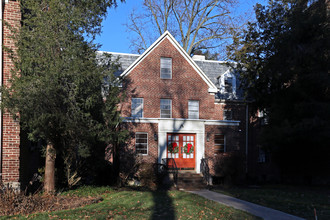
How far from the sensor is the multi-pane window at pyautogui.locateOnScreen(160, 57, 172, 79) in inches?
887

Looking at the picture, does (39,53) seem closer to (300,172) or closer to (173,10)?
(300,172)

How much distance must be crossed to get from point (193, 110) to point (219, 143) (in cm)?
267

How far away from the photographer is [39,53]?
12195 mm

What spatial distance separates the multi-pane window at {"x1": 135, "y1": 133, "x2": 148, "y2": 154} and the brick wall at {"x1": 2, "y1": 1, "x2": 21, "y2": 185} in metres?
8.82

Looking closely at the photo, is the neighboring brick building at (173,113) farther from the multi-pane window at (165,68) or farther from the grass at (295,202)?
the grass at (295,202)

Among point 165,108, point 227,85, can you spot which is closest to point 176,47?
point 165,108

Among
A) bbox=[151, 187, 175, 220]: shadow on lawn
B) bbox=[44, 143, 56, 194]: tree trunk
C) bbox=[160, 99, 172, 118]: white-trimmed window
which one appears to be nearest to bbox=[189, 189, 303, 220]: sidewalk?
bbox=[151, 187, 175, 220]: shadow on lawn

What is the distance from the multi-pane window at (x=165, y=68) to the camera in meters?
22.5

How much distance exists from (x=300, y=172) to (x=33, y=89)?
55.0 feet

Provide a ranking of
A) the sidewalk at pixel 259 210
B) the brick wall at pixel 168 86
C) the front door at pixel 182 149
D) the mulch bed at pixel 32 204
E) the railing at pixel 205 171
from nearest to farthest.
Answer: the mulch bed at pixel 32 204 → the sidewalk at pixel 259 210 → the railing at pixel 205 171 → the front door at pixel 182 149 → the brick wall at pixel 168 86

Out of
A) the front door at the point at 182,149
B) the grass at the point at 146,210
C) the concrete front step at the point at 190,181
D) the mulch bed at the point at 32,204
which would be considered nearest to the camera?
the grass at the point at 146,210

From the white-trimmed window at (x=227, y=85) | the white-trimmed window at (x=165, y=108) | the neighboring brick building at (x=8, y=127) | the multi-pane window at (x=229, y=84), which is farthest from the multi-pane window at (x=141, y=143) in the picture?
the neighboring brick building at (x=8, y=127)

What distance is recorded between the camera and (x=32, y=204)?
10.5 meters

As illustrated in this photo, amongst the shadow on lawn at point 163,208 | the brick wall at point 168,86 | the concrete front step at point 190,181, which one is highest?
the brick wall at point 168,86
